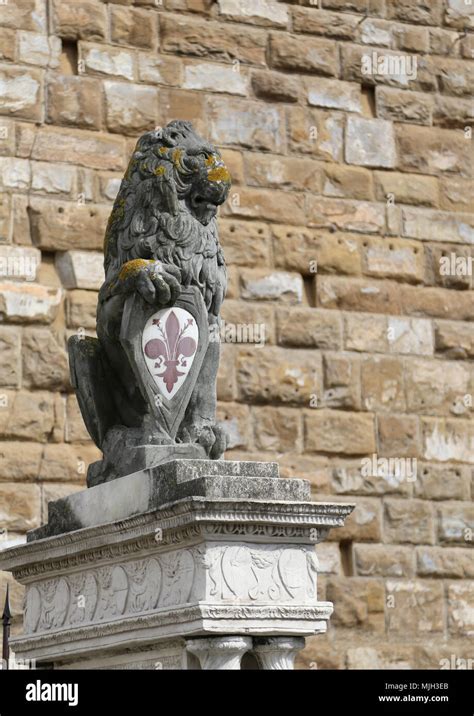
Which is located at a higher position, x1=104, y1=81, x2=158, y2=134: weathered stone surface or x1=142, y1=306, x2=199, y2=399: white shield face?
x1=104, y1=81, x2=158, y2=134: weathered stone surface

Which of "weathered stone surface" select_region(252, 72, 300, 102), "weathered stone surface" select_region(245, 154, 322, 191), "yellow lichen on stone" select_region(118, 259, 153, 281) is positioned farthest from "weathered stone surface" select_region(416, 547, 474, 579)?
"yellow lichen on stone" select_region(118, 259, 153, 281)

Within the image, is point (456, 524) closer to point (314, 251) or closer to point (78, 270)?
point (314, 251)

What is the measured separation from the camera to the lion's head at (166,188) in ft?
24.1

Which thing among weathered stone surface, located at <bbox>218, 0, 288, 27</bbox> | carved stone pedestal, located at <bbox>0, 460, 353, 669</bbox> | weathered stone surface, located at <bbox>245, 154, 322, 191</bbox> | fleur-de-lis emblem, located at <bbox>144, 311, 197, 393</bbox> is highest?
weathered stone surface, located at <bbox>218, 0, 288, 27</bbox>

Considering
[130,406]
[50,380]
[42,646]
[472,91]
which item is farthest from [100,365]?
[472,91]

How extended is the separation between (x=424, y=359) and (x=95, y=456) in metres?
2.52

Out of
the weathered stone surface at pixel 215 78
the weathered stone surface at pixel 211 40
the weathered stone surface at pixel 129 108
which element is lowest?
the weathered stone surface at pixel 129 108

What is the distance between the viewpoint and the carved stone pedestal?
6.44 meters

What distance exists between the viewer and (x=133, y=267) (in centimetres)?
723

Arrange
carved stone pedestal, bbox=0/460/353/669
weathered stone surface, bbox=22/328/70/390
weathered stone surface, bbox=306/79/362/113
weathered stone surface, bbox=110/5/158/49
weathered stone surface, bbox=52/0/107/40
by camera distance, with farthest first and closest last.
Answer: weathered stone surface, bbox=306/79/362/113, weathered stone surface, bbox=110/5/158/49, weathered stone surface, bbox=52/0/107/40, weathered stone surface, bbox=22/328/70/390, carved stone pedestal, bbox=0/460/353/669

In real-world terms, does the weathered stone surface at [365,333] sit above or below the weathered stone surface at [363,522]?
above

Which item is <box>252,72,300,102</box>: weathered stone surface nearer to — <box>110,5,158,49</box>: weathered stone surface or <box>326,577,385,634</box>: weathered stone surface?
<box>110,5,158,49</box>: weathered stone surface

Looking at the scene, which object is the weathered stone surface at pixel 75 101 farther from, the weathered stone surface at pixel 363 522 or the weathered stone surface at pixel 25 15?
the weathered stone surface at pixel 363 522

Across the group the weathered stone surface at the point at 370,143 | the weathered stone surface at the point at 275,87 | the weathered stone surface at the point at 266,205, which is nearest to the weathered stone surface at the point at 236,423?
the weathered stone surface at the point at 266,205
